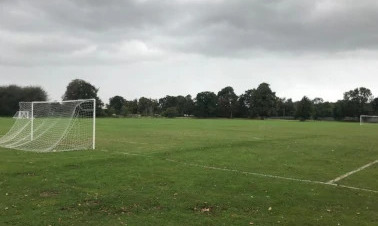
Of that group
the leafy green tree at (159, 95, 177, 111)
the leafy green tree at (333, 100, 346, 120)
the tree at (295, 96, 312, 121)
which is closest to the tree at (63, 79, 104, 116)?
the leafy green tree at (159, 95, 177, 111)

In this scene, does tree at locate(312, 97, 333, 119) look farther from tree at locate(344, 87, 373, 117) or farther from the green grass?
the green grass

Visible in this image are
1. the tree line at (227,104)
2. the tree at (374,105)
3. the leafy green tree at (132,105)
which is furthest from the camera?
the leafy green tree at (132,105)

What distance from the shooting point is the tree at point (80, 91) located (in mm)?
129875

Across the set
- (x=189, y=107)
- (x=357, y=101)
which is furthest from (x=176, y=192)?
(x=189, y=107)

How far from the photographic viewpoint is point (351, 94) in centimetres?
15562

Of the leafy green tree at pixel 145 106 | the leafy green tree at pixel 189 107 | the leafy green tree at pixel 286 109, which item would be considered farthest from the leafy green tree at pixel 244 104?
the leafy green tree at pixel 145 106

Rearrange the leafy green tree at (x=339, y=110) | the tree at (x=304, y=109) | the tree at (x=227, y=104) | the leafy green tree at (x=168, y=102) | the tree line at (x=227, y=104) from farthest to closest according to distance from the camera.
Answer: the leafy green tree at (x=168, y=102) → the tree at (x=227, y=104) → the leafy green tree at (x=339, y=110) → the tree at (x=304, y=109) → the tree line at (x=227, y=104)

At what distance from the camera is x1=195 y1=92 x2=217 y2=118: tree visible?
16300 cm

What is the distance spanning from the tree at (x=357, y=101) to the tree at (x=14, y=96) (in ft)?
353

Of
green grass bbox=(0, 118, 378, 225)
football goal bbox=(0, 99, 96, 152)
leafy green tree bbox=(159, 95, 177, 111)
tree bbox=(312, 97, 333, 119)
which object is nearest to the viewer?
green grass bbox=(0, 118, 378, 225)

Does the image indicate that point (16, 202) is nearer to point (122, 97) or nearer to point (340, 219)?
point (340, 219)

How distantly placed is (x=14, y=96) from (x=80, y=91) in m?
21.2

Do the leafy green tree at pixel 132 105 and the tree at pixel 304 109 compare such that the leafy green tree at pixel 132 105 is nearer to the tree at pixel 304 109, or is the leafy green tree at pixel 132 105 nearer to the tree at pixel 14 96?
the tree at pixel 14 96

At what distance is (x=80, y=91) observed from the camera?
130750mm
